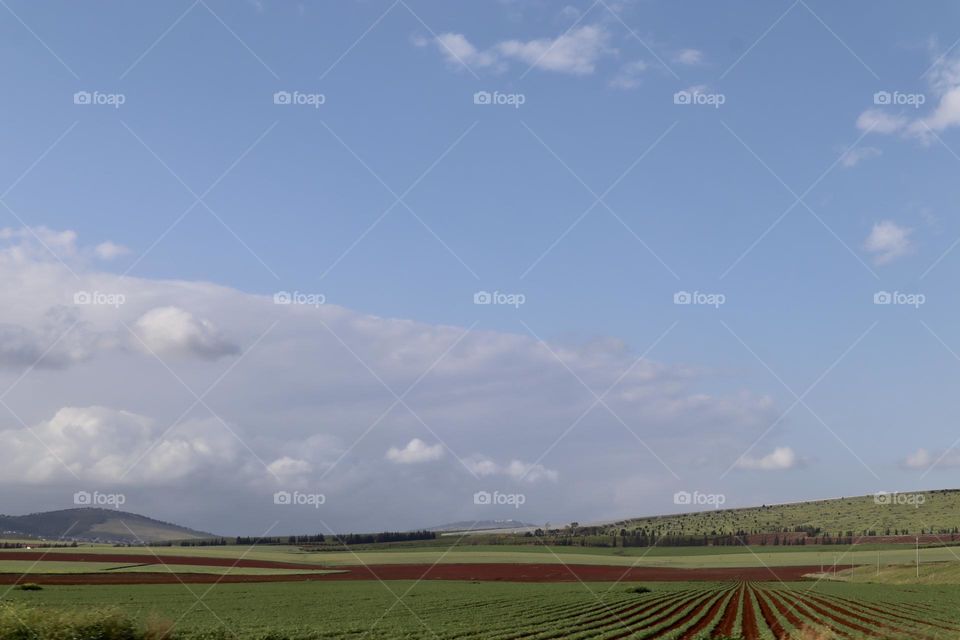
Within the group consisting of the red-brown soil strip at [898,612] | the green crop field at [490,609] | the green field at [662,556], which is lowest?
the green crop field at [490,609]

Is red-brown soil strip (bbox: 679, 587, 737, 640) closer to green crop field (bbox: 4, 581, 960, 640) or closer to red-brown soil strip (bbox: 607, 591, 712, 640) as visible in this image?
green crop field (bbox: 4, 581, 960, 640)

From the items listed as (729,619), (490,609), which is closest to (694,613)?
(729,619)

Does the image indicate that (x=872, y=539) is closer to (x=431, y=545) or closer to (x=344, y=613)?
(x=431, y=545)

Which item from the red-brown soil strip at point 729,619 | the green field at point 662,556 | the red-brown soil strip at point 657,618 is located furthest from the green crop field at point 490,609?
the green field at point 662,556

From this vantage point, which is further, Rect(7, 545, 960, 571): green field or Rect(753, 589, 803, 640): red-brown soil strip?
Rect(7, 545, 960, 571): green field

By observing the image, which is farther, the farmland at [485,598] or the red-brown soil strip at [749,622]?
the farmland at [485,598]

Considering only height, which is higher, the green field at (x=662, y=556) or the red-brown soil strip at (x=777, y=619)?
the green field at (x=662, y=556)

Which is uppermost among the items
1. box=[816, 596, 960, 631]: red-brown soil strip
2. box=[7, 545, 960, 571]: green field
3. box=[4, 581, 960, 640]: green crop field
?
box=[7, 545, 960, 571]: green field

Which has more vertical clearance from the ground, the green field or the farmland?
the green field

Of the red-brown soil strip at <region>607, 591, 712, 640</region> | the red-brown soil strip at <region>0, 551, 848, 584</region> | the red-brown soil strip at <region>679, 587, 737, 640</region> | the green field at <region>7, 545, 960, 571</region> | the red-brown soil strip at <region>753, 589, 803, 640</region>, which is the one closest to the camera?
the red-brown soil strip at <region>607, 591, 712, 640</region>

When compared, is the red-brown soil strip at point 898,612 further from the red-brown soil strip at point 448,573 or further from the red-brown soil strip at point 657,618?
the red-brown soil strip at point 448,573

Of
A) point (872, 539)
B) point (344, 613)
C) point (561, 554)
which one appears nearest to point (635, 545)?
point (561, 554)

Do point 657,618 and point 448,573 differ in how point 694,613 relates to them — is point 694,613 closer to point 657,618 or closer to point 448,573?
point 657,618

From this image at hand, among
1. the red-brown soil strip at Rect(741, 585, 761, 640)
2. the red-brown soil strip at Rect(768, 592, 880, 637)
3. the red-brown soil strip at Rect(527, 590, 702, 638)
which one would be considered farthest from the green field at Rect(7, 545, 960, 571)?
the red-brown soil strip at Rect(741, 585, 761, 640)
